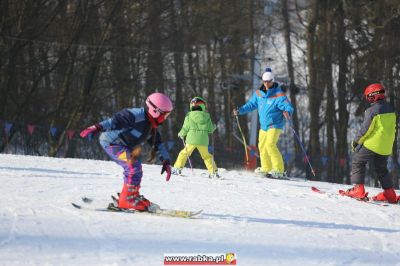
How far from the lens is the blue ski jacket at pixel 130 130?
642 centimetres

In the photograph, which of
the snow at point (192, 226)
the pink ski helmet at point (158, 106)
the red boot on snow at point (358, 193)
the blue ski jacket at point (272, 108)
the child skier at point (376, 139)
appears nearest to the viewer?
the snow at point (192, 226)

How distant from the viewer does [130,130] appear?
6.52 meters

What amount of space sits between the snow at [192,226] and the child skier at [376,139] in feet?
1.44

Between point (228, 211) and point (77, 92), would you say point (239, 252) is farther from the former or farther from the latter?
point (77, 92)

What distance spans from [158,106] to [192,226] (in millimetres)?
1355

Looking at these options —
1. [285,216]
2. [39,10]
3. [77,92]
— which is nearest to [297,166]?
[77,92]

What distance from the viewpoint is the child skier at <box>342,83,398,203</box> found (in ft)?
27.9

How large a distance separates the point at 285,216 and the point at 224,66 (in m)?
23.7

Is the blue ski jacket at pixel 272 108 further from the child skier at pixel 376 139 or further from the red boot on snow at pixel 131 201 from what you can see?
the red boot on snow at pixel 131 201

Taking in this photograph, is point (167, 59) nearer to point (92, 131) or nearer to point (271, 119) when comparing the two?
point (271, 119)

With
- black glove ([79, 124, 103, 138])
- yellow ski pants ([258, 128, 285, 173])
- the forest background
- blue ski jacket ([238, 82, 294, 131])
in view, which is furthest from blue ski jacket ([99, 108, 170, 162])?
the forest background

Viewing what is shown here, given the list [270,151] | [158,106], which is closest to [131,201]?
[158,106]

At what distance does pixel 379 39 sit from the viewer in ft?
84.4

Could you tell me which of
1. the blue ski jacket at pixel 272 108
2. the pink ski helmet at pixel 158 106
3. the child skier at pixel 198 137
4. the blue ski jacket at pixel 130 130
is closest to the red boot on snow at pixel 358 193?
the blue ski jacket at pixel 272 108
